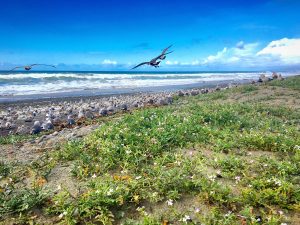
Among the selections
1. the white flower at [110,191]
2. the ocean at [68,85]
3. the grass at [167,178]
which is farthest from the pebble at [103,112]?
the ocean at [68,85]

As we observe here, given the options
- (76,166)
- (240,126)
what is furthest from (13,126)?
(240,126)

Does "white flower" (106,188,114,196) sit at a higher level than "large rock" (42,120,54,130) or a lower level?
higher

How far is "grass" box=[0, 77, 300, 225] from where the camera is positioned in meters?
3.70

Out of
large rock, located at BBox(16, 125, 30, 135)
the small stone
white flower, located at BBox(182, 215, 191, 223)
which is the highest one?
the small stone

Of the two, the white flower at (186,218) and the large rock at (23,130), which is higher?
the large rock at (23,130)

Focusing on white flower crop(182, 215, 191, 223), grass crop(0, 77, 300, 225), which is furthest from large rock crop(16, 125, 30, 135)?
white flower crop(182, 215, 191, 223)

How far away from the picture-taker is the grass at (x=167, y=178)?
3.70 m

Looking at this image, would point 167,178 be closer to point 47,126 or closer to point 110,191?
point 110,191

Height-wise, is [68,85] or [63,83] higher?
[63,83]

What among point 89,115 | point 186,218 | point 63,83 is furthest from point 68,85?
point 186,218

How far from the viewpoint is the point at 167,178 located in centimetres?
430

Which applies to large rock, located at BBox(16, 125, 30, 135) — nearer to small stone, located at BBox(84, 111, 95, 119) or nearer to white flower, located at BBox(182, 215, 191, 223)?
small stone, located at BBox(84, 111, 95, 119)

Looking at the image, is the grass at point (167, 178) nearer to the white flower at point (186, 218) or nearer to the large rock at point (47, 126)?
the white flower at point (186, 218)

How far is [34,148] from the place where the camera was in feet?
21.7
